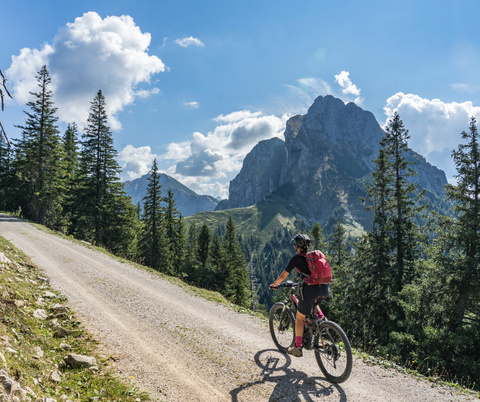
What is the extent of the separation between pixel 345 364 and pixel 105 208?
30535 millimetres

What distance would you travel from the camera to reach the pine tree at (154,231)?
1387 inches

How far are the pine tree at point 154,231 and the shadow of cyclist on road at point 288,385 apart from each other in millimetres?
31701

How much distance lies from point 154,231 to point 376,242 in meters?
28.5

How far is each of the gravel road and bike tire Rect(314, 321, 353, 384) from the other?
0.20 m

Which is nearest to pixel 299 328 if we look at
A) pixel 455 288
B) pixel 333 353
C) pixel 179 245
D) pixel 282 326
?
pixel 333 353

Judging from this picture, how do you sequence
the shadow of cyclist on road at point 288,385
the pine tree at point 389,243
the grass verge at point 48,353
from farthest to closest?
1. the pine tree at point 389,243
2. the shadow of cyclist on road at point 288,385
3. the grass verge at point 48,353

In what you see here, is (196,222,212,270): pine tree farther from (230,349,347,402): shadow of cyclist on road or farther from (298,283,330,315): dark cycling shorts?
(298,283,330,315): dark cycling shorts

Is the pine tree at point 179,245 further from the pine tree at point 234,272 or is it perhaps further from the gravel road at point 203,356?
the gravel road at point 203,356

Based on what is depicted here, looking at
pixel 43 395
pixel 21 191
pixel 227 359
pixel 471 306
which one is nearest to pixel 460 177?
pixel 471 306

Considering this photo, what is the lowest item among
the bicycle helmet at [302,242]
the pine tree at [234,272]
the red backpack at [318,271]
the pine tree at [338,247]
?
the pine tree at [234,272]

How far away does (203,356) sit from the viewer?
5.93 m

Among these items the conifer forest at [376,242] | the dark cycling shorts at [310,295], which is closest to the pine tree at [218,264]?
the conifer forest at [376,242]

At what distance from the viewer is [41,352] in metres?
4.88

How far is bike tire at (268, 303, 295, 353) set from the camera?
21.2ft
